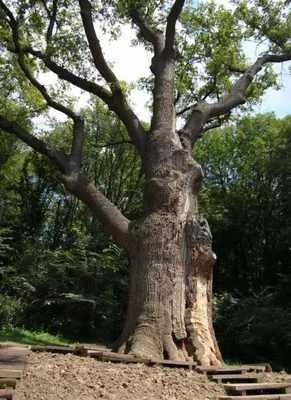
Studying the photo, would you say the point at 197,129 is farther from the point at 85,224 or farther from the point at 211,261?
the point at 85,224

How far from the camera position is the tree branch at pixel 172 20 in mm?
9109

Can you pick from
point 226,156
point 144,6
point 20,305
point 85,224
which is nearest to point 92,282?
point 20,305

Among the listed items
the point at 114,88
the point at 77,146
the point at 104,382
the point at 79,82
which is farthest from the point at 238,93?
the point at 104,382

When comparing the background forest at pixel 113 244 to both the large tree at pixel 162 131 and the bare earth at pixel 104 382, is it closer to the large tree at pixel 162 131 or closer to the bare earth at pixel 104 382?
the large tree at pixel 162 131

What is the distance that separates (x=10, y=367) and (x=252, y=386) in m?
2.97

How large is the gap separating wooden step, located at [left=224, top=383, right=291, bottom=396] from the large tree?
1.08 meters

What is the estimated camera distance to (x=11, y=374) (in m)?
4.83

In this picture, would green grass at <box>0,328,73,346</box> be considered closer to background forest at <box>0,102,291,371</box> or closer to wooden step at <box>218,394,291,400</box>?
background forest at <box>0,102,291,371</box>

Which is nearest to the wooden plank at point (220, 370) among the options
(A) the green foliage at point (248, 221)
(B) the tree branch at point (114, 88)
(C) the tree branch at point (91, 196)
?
(C) the tree branch at point (91, 196)

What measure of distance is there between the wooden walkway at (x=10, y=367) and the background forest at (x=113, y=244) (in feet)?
21.2

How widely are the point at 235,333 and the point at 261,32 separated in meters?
9.03

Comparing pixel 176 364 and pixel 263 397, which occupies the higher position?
pixel 176 364

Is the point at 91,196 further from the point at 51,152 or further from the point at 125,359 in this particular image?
the point at 125,359

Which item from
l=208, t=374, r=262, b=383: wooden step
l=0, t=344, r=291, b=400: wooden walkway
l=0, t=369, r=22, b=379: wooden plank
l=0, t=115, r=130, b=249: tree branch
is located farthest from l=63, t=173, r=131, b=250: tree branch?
→ l=0, t=369, r=22, b=379: wooden plank
